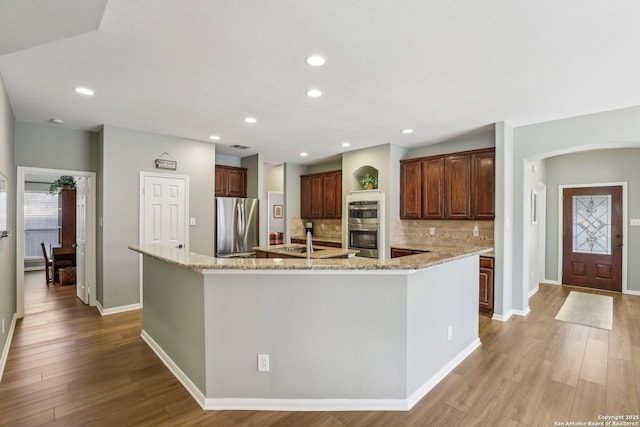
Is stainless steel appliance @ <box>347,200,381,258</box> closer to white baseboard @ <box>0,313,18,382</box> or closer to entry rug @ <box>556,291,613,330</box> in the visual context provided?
entry rug @ <box>556,291,613,330</box>

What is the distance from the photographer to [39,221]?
8.09 metres

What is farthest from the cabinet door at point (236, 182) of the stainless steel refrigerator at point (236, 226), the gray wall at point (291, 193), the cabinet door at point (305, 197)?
the cabinet door at point (305, 197)

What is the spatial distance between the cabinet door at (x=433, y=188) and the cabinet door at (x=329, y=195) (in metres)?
2.01

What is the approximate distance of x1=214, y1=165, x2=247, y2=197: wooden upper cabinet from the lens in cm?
618

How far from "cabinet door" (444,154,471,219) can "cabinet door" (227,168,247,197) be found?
384 centimetres

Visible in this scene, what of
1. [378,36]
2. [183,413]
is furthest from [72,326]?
[378,36]

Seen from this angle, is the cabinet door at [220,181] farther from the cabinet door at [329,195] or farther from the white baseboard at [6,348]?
the white baseboard at [6,348]

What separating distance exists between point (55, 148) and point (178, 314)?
346 centimetres

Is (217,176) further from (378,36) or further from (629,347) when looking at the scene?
(629,347)

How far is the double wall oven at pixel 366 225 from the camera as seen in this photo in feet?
18.2

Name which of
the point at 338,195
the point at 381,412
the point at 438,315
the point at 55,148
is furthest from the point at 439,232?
the point at 55,148

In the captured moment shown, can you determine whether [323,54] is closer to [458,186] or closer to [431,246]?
[458,186]

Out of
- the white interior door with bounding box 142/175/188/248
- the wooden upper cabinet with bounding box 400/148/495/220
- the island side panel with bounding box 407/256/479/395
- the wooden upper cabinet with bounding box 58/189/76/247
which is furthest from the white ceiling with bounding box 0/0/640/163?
the wooden upper cabinet with bounding box 58/189/76/247

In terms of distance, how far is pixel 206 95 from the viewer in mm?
3240
